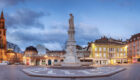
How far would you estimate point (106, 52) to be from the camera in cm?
7675

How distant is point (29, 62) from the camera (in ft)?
260

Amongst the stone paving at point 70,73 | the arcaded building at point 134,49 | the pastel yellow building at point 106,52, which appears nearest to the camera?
the stone paving at point 70,73

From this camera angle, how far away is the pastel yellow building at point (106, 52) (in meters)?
75.3

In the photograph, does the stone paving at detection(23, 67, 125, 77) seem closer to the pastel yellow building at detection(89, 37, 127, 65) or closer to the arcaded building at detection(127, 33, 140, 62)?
the pastel yellow building at detection(89, 37, 127, 65)

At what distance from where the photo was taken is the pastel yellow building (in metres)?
75.3

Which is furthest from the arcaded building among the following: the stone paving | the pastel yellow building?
the stone paving

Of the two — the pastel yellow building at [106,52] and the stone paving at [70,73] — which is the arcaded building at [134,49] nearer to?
the pastel yellow building at [106,52]

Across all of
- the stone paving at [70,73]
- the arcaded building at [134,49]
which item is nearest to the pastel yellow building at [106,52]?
the arcaded building at [134,49]

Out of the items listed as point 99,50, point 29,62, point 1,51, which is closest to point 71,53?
point 99,50

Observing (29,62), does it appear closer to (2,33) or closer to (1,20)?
(2,33)

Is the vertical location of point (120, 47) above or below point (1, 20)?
below

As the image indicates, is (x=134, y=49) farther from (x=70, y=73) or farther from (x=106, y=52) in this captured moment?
(x=70, y=73)

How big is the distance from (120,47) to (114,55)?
450 centimetres

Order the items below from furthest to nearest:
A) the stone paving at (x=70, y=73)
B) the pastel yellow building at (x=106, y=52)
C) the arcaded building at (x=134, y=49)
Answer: the arcaded building at (x=134, y=49) → the pastel yellow building at (x=106, y=52) → the stone paving at (x=70, y=73)
